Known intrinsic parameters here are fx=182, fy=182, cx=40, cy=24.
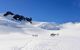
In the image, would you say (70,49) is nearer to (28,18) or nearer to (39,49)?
(39,49)

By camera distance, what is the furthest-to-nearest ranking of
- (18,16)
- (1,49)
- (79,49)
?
(18,16) → (1,49) → (79,49)

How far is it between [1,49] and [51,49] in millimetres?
3383

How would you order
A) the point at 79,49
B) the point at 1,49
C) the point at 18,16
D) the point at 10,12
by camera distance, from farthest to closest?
the point at 10,12, the point at 18,16, the point at 1,49, the point at 79,49

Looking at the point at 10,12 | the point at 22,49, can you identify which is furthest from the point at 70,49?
the point at 10,12

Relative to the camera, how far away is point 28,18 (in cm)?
7694

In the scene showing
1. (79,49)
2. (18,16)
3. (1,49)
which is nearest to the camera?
(79,49)

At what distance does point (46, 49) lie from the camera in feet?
35.2

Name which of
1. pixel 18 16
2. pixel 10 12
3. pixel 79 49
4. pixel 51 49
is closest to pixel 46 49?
pixel 51 49

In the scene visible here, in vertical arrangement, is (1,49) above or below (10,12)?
below

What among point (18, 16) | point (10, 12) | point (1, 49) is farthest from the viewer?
point (10, 12)

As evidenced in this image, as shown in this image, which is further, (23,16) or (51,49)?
(23,16)

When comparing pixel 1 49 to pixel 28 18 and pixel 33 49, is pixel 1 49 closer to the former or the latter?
pixel 33 49

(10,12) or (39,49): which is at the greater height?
(10,12)

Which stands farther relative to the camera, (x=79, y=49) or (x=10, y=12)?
(x=10, y=12)
